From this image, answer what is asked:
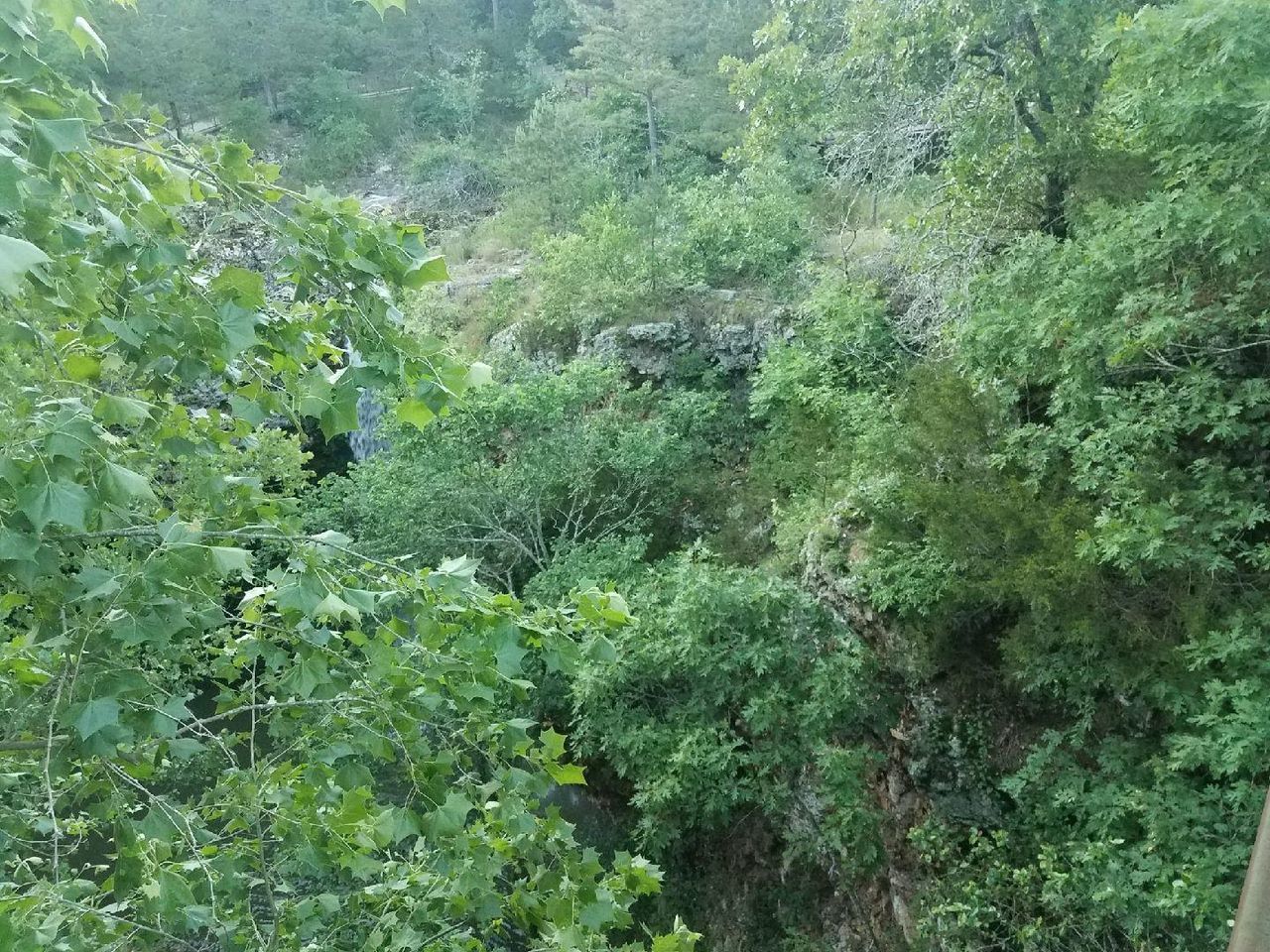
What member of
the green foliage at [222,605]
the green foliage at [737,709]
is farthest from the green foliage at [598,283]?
the green foliage at [222,605]

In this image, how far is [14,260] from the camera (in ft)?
3.06

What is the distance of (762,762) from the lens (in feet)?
21.4

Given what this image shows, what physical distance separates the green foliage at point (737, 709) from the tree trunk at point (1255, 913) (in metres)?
5.34

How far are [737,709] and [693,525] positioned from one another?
3.50m

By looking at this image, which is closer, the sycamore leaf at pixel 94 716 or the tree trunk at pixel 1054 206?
the sycamore leaf at pixel 94 716

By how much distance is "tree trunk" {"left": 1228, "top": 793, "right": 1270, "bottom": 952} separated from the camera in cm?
84

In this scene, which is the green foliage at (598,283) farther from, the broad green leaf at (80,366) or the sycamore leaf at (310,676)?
the sycamore leaf at (310,676)

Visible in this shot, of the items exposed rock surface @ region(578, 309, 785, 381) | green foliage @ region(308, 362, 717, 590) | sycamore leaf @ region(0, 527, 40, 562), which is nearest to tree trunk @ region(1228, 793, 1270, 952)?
sycamore leaf @ region(0, 527, 40, 562)

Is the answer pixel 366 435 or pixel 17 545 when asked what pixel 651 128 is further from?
pixel 17 545

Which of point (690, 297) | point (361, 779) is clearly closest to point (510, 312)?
point (690, 297)

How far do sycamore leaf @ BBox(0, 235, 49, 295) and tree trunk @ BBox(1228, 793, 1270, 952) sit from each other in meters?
1.32

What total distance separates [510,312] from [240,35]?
48.8ft

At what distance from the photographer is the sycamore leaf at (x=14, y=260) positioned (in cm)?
92

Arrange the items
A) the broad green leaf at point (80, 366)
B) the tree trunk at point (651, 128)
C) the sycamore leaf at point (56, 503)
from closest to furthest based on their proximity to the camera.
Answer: the sycamore leaf at point (56, 503)
the broad green leaf at point (80, 366)
the tree trunk at point (651, 128)
